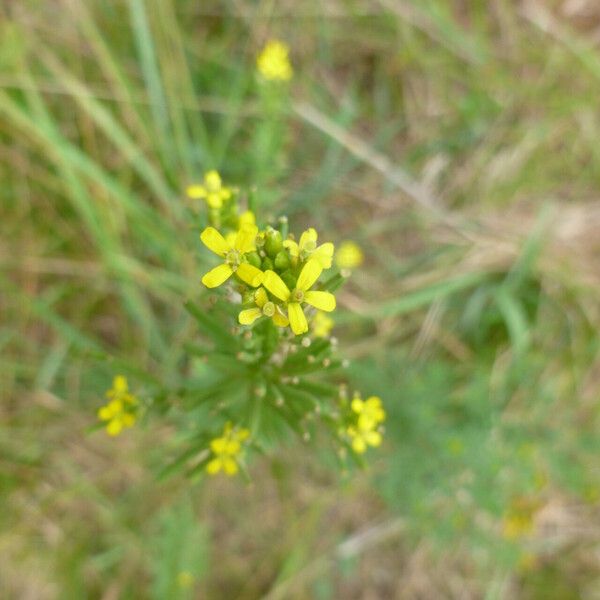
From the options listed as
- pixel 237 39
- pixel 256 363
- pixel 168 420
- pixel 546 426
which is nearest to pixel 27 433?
pixel 168 420

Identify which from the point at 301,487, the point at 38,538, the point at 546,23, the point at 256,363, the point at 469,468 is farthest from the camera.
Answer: the point at 546,23

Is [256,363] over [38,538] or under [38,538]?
under

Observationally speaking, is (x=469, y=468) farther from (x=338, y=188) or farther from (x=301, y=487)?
(x=338, y=188)

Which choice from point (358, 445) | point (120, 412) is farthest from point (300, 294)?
point (120, 412)

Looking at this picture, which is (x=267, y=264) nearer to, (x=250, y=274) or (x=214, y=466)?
(x=250, y=274)

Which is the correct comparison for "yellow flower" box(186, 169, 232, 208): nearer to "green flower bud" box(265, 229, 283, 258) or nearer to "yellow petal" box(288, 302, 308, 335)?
"green flower bud" box(265, 229, 283, 258)

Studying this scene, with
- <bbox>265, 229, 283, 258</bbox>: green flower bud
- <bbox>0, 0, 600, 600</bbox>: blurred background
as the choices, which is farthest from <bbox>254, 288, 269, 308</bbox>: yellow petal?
<bbox>0, 0, 600, 600</bbox>: blurred background
